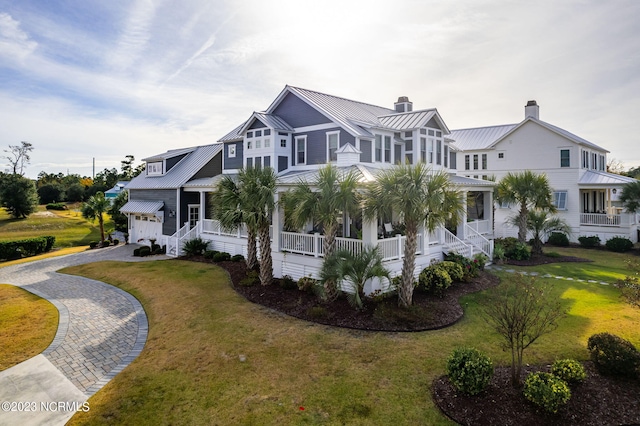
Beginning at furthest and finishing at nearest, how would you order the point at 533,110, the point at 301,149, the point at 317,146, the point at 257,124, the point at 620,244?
the point at 533,110 < the point at 620,244 < the point at 257,124 < the point at 301,149 < the point at 317,146

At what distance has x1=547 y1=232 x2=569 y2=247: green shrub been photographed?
2791 centimetres

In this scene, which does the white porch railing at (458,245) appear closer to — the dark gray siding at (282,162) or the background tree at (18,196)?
the dark gray siding at (282,162)

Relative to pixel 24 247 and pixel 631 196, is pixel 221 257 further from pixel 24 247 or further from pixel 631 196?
pixel 631 196

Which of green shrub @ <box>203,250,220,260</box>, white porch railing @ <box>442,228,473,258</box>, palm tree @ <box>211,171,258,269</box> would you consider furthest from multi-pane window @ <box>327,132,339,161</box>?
green shrub @ <box>203,250,220,260</box>

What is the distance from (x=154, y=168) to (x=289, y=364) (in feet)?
85.6

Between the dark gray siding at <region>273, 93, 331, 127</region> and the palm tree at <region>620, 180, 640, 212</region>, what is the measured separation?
73.9ft

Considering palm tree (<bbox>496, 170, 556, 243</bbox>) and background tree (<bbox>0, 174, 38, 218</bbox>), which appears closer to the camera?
palm tree (<bbox>496, 170, 556, 243</bbox>)

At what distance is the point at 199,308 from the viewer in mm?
13297

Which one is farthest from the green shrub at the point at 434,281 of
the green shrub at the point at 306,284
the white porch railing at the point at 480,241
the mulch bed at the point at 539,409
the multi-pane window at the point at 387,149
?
the multi-pane window at the point at 387,149

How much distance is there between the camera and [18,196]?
138 ft

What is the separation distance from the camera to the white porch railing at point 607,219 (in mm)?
26875

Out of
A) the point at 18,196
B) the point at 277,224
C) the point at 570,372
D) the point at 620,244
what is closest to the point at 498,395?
the point at 570,372

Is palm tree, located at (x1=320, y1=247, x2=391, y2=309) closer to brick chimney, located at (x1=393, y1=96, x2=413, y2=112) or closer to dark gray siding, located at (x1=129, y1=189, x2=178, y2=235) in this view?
brick chimney, located at (x1=393, y1=96, x2=413, y2=112)

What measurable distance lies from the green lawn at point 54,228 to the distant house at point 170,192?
9051 millimetres
